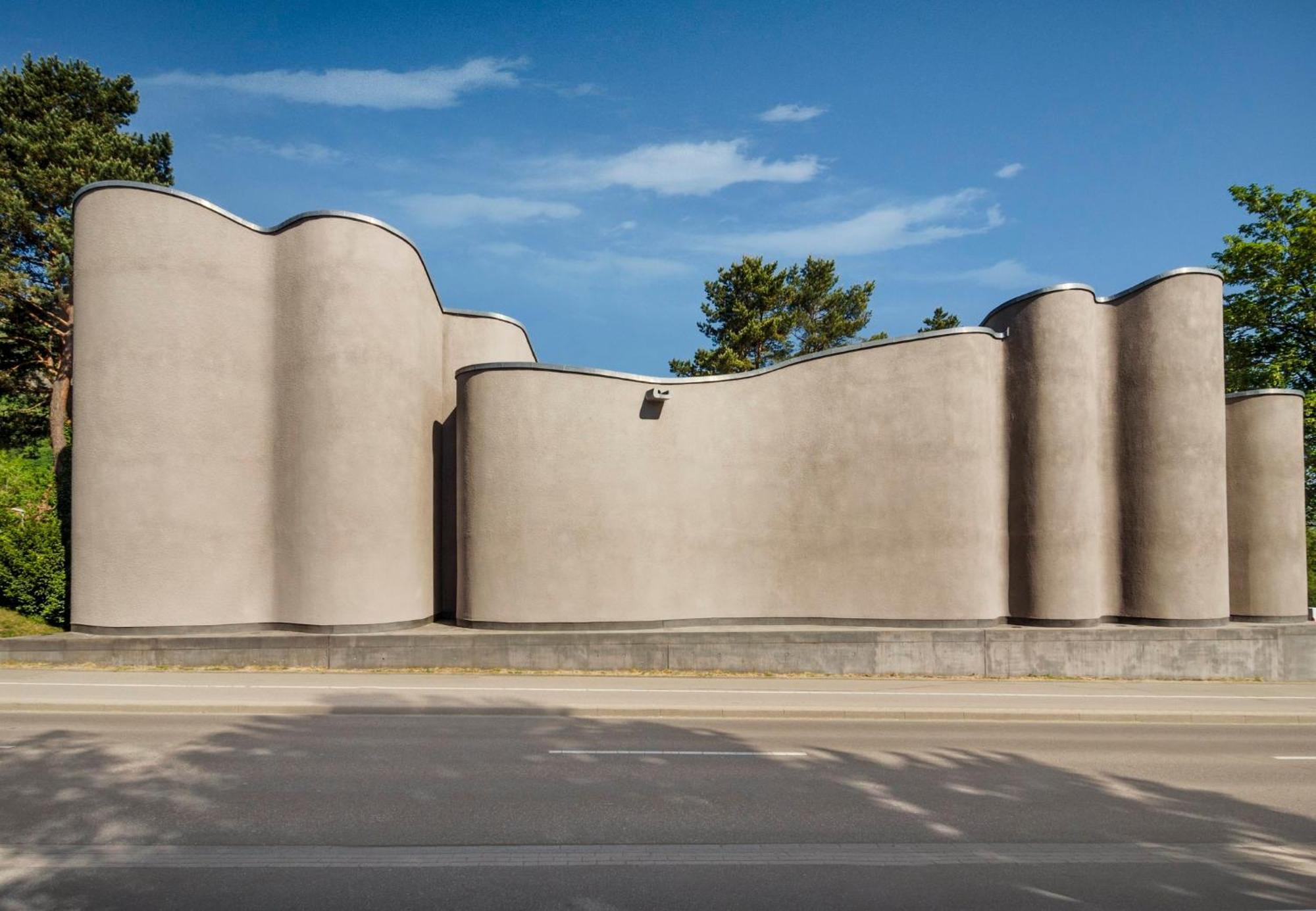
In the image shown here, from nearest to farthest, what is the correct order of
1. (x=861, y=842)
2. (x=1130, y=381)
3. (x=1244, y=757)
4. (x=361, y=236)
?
1. (x=861, y=842)
2. (x=1244, y=757)
3. (x=361, y=236)
4. (x=1130, y=381)

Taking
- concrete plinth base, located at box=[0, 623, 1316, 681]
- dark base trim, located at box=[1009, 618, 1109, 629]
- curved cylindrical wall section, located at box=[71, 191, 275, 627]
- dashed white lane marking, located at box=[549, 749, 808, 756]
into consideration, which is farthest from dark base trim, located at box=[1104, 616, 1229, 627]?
curved cylindrical wall section, located at box=[71, 191, 275, 627]

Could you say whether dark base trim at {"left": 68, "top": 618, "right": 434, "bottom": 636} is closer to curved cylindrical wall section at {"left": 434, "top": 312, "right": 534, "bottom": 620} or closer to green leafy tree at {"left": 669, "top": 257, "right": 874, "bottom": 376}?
curved cylindrical wall section at {"left": 434, "top": 312, "right": 534, "bottom": 620}

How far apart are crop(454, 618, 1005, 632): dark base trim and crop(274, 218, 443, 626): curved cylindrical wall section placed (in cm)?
273

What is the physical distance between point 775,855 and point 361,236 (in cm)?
1745

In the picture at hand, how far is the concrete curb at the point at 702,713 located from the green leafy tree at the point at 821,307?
3730cm

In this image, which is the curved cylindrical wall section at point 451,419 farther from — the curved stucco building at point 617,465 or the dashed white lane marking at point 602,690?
the dashed white lane marking at point 602,690

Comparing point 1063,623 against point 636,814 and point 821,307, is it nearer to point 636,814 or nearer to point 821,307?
point 636,814

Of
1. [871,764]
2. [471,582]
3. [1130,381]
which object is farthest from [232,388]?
[1130,381]

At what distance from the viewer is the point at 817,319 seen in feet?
165

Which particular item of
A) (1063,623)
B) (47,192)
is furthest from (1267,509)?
(47,192)

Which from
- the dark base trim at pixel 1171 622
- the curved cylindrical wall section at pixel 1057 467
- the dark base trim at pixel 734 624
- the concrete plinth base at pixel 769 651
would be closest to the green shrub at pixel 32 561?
the concrete plinth base at pixel 769 651

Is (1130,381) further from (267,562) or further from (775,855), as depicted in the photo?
(267,562)

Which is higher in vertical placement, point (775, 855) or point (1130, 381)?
point (1130, 381)

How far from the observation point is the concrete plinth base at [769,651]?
648 inches
